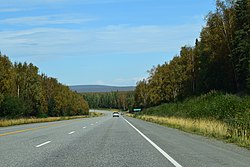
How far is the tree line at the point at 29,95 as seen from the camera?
83.1 metres

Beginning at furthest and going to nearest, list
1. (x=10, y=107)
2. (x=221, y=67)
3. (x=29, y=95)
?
(x=29, y=95), (x=10, y=107), (x=221, y=67)

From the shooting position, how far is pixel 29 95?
113750 millimetres

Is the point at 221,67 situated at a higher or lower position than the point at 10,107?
higher

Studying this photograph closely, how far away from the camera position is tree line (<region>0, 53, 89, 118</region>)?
83062 mm

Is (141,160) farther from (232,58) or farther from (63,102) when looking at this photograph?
(63,102)

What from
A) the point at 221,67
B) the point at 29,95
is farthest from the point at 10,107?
the point at 221,67

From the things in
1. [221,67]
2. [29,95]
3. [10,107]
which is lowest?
[10,107]

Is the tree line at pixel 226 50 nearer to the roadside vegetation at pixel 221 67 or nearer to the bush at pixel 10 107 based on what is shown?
the roadside vegetation at pixel 221 67

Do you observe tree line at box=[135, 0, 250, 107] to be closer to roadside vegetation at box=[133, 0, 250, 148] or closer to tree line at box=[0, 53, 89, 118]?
roadside vegetation at box=[133, 0, 250, 148]

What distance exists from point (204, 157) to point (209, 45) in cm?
6026

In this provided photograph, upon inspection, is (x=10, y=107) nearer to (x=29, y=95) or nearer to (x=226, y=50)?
(x=29, y=95)

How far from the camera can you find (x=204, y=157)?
13008 millimetres

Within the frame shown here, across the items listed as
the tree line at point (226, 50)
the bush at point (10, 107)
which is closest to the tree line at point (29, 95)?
the bush at point (10, 107)

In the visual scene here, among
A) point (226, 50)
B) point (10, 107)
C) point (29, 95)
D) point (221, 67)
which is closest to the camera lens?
point (226, 50)
